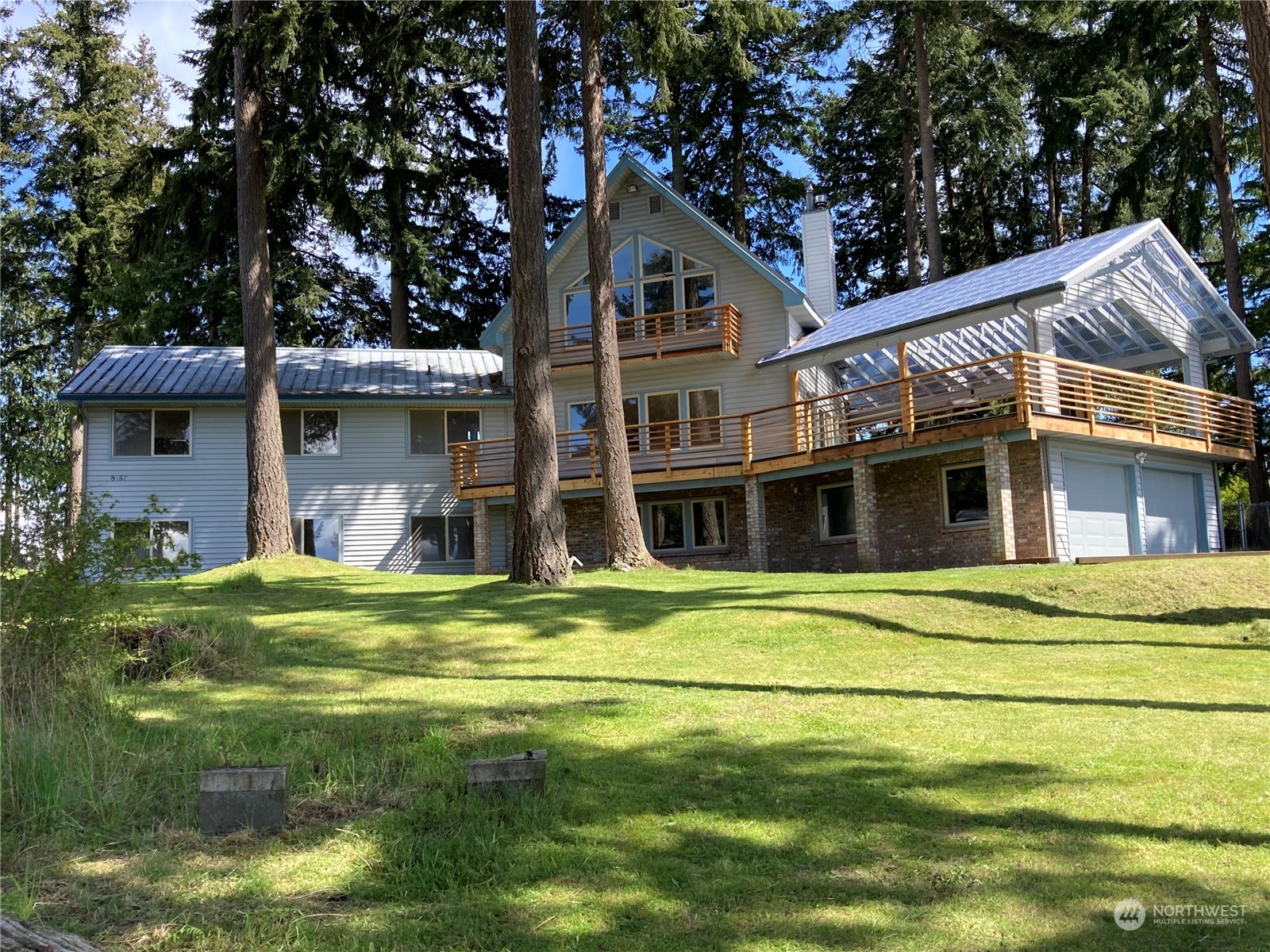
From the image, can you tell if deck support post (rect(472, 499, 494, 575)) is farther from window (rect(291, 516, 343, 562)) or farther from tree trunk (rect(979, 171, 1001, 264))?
tree trunk (rect(979, 171, 1001, 264))

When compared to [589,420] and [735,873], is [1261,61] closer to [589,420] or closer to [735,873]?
[735,873]

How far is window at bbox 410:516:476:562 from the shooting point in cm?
2634

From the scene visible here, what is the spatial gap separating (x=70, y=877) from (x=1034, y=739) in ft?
17.6

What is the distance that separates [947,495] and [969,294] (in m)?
4.04

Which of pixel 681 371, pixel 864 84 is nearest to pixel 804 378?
pixel 681 371

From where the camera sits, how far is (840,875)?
4477 mm

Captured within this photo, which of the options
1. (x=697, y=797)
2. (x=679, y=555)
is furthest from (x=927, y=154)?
(x=697, y=797)

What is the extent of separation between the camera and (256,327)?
1995cm

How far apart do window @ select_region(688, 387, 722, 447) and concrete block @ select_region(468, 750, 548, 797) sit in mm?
19963

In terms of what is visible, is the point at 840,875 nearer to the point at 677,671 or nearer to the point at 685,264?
the point at 677,671

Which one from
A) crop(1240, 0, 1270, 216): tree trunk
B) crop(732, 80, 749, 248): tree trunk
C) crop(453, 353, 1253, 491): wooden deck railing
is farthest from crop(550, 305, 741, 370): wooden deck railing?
crop(1240, 0, 1270, 216): tree trunk

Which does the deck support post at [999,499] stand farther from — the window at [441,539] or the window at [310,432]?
the window at [310,432]

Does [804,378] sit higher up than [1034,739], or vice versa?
[804,378]

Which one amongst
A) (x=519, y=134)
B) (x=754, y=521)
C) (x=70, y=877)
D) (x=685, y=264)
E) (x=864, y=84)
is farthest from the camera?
(x=864, y=84)
